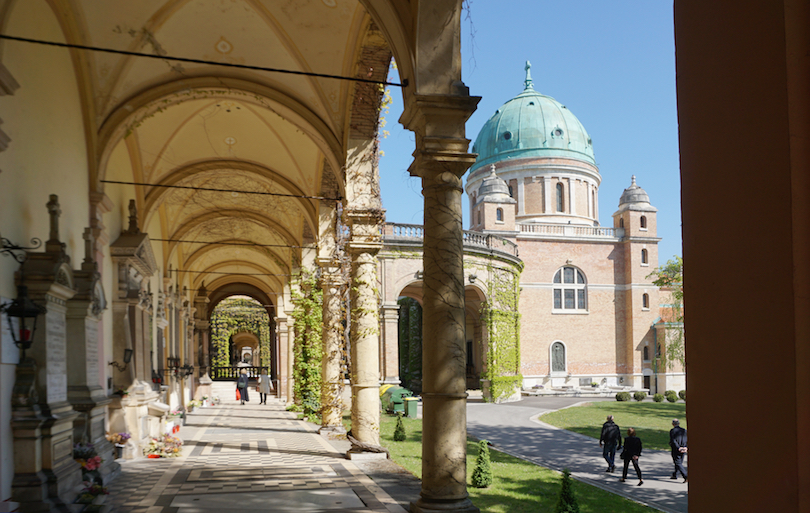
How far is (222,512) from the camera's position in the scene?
709cm

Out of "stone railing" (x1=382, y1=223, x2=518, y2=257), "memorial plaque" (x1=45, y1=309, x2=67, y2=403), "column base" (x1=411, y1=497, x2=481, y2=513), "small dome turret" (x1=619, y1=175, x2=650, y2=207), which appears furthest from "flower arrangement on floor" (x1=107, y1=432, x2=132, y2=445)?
"small dome turret" (x1=619, y1=175, x2=650, y2=207)

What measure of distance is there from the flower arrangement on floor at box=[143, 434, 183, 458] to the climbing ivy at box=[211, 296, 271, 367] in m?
32.8

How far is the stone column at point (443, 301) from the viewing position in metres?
5.53

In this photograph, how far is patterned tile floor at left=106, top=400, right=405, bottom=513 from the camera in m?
7.43

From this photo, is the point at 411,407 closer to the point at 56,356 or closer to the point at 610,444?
the point at 610,444

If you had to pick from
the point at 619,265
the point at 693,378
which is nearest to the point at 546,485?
the point at 693,378

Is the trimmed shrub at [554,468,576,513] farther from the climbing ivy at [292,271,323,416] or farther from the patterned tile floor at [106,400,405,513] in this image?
the climbing ivy at [292,271,323,416]

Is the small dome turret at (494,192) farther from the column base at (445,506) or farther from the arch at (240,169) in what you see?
the column base at (445,506)

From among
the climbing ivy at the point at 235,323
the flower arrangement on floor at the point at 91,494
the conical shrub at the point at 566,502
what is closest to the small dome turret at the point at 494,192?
the climbing ivy at the point at 235,323

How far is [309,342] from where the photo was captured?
17.3 m

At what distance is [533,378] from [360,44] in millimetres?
35324

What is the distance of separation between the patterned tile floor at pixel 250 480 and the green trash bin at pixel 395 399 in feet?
24.2

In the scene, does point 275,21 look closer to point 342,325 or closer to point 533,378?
point 342,325

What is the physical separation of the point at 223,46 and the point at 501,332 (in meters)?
24.1
